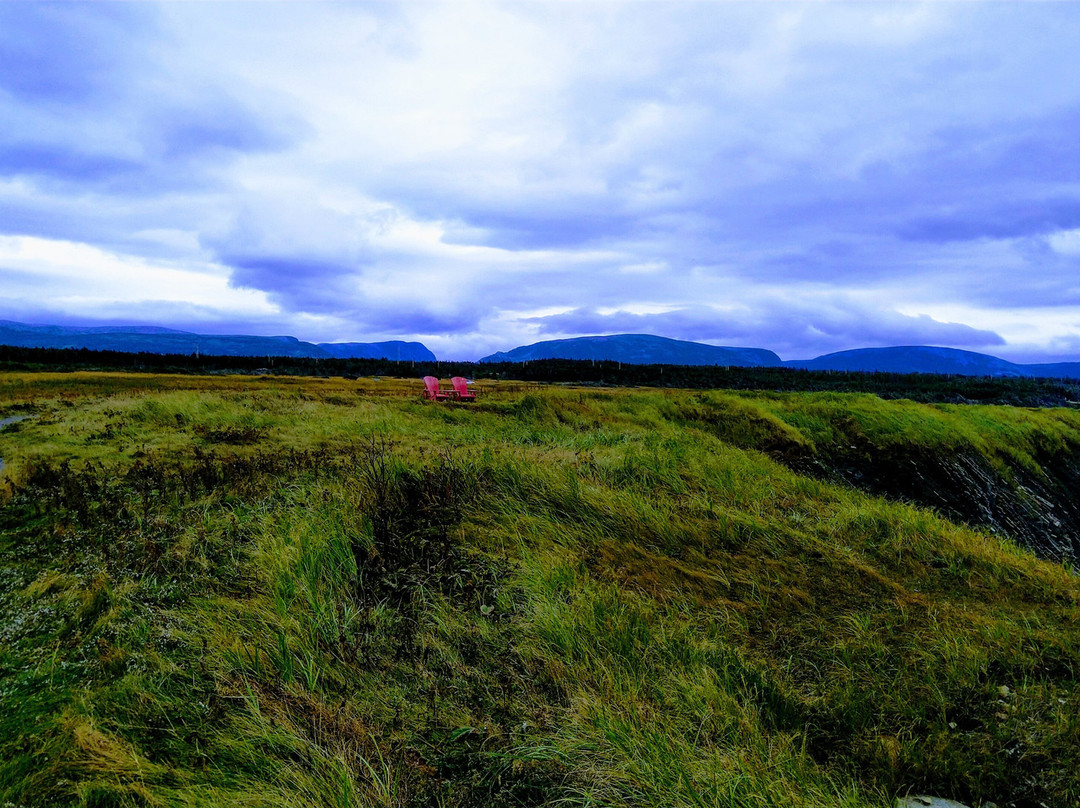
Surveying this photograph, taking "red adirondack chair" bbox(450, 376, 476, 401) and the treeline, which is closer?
"red adirondack chair" bbox(450, 376, 476, 401)

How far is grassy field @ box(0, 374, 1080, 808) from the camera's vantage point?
2.18 meters

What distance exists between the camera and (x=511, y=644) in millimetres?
3076

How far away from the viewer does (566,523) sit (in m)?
4.87

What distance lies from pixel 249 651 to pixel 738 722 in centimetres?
276

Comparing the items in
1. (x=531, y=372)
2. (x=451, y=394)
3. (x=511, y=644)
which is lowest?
(x=511, y=644)

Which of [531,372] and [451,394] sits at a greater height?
[531,372]

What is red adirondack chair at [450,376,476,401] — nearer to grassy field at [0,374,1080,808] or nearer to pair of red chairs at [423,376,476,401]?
pair of red chairs at [423,376,476,401]

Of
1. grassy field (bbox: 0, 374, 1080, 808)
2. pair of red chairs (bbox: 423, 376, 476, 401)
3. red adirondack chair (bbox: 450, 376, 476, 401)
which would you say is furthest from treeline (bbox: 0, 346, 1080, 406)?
grassy field (bbox: 0, 374, 1080, 808)

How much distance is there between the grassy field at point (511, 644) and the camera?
2.18 metres

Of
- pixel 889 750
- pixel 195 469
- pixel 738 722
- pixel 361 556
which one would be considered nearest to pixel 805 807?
pixel 738 722

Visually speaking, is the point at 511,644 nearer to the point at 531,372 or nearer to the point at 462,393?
the point at 462,393

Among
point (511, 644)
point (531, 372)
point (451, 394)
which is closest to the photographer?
point (511, 644)

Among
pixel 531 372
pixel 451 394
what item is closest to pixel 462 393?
pixel 451 394

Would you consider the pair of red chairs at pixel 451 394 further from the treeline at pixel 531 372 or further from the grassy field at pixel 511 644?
the treeline at pixel 531 372
